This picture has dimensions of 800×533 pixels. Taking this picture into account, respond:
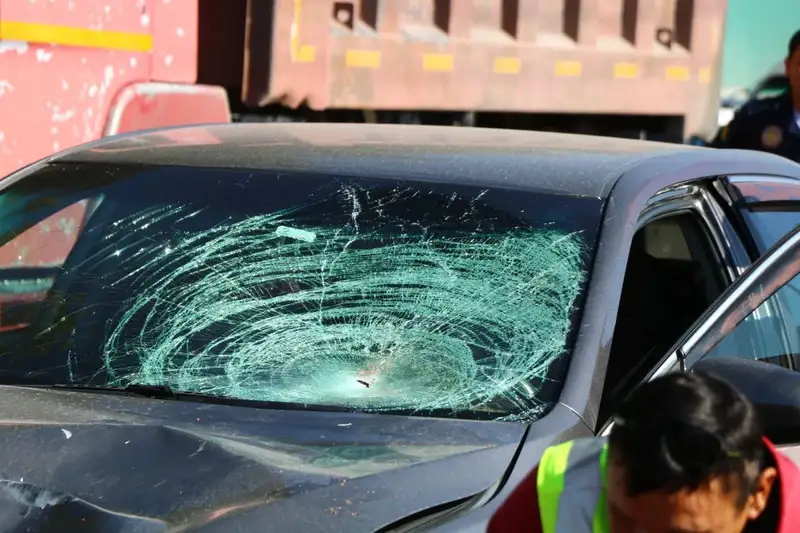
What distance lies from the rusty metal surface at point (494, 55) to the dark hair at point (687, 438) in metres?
5.17

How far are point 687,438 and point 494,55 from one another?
22.2 ft

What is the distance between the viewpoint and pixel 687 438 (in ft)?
5.15

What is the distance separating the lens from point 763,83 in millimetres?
7938

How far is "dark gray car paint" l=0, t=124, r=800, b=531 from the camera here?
7.22 ft

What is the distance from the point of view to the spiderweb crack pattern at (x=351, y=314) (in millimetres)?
2562

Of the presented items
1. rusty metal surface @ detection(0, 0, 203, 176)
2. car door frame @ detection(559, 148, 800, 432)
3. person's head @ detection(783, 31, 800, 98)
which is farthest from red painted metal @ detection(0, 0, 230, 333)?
car door frame @ detection(559, 148, 800, 432)

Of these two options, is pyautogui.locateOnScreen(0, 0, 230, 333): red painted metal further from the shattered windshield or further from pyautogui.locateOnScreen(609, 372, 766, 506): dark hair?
pyautogui.locateOnScreen(609, 372, 766, 506): dark hair

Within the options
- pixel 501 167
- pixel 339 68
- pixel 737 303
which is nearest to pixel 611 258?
pixel 737 303

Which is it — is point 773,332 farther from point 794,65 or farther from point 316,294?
point 794,65

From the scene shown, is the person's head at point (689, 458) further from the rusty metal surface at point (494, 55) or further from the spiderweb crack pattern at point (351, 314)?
the rusty metal surface at point (494, 55)

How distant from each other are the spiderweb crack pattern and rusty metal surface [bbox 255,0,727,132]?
3803mm

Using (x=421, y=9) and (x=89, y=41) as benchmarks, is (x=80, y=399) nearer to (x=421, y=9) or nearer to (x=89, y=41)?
(x=89, y=41)

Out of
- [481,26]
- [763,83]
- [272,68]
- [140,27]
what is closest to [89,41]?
[140,27]

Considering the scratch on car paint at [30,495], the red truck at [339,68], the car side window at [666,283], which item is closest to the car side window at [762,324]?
the car side window at [666,283]
